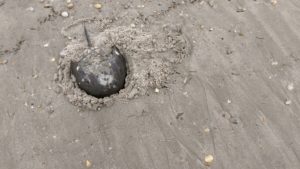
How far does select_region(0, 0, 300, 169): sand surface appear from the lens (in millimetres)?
3070

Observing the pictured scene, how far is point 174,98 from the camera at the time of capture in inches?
130

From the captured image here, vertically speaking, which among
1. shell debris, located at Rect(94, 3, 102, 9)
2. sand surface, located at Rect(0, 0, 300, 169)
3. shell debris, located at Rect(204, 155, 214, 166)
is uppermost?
shell debris, located at Rect(94, 3, 102, 9)

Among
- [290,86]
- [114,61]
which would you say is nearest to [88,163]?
[114,61]

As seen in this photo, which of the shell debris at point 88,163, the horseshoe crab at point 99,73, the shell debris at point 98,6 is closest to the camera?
the shell debris at point 88,163

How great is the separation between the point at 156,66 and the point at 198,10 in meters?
0.83

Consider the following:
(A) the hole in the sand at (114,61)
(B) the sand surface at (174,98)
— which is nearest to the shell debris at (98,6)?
(B) the sand surface at (174,98)

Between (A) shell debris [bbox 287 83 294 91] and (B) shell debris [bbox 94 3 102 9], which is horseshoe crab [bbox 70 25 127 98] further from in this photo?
(A) shell debris [bbox 287 83 294 91]

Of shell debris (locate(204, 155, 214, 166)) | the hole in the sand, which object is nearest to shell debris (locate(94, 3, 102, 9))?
the hole in the sand

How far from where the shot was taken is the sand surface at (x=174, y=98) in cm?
307

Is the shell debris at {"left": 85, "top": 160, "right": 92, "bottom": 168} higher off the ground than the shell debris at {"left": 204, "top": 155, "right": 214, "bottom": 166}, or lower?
lower

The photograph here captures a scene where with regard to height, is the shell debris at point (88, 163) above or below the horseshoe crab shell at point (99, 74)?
below

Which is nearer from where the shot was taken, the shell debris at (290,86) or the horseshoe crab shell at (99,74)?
the horseshoe crab shell at (99,74)

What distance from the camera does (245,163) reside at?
304 centimetres

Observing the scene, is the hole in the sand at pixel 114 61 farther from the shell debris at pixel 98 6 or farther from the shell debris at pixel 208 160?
the shell debris at pixel 208 160
